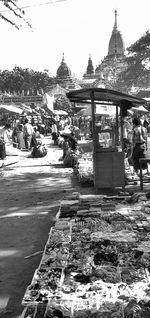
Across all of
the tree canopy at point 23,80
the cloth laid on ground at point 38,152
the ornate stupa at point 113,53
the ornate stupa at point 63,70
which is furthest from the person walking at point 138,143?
the ornate stupa at point 63,70

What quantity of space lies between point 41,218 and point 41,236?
1003 millimetres

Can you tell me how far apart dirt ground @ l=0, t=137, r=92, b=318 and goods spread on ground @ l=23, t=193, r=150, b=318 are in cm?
34

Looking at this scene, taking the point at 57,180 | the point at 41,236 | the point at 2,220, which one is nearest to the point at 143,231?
the point at 41,236

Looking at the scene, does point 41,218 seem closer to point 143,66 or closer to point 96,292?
point 96,292

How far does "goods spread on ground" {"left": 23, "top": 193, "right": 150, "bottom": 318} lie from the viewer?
3352mm

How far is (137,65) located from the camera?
4591 centimetres

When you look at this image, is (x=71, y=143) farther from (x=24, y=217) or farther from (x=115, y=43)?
(x=115, y=43)

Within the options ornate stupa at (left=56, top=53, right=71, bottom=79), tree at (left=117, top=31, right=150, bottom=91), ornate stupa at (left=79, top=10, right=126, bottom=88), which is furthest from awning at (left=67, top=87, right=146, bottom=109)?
ornate stupa at (left=56, top=53, right=71, bottom=79)

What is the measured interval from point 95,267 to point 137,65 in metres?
43.8

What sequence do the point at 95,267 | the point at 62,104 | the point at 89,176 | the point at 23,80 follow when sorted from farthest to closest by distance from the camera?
the point at 23,80
the point at 62,104
the point at 89,176
the point at 95,267

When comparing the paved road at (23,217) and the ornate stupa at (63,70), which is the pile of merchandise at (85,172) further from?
the ornate stupa at (63,70)

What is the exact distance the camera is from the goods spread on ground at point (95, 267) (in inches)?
132

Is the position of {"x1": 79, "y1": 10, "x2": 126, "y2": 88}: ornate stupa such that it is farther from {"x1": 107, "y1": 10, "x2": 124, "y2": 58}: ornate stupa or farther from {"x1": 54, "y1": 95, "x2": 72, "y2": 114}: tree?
{"x1": 54, "y1": 95, "x2": 72, "y2": 114}: tree

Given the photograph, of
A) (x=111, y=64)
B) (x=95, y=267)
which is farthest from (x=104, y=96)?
(x=111, y=64)
